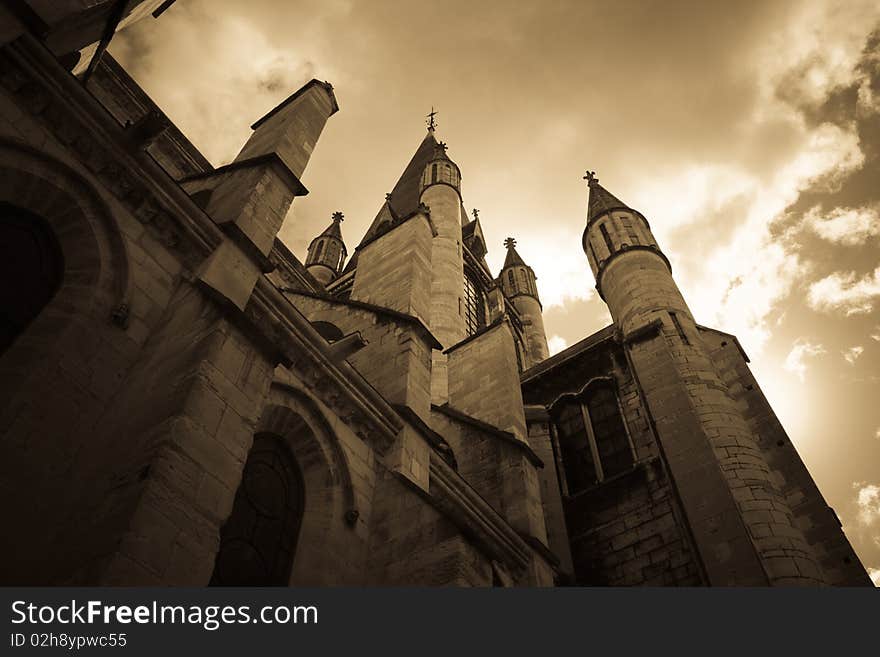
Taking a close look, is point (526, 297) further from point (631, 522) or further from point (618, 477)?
point (631, 522)

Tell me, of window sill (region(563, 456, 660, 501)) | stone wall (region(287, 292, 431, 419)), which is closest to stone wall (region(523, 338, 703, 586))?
window sill (region(563, 456, 660, 501))

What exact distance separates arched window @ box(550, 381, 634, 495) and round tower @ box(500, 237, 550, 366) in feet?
40.0

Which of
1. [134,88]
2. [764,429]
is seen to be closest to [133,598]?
[764,429]

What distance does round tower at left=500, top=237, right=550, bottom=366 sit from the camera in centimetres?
2769

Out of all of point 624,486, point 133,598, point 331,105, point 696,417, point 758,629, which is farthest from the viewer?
point 624,486

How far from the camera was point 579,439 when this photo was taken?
13.0m

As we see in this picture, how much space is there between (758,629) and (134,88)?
1321 cm

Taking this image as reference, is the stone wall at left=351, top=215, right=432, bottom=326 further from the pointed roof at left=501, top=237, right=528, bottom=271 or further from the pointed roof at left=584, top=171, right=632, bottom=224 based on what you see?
the pointed roof at left=501, top=237, right=528, bottom=271

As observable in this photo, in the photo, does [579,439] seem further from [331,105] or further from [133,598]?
[133,598]

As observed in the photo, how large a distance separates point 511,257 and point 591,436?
871 inches

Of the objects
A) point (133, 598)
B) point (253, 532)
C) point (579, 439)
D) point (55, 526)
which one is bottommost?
point (133, 598)

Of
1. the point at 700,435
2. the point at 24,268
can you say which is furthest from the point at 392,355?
the point at 700,435

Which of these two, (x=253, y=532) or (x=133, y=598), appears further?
(x=253, y=532)

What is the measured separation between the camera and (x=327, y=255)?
28766 millimetres
